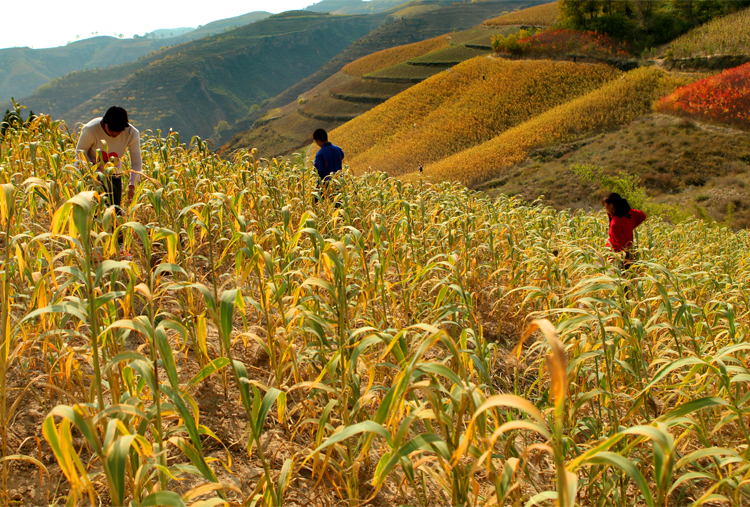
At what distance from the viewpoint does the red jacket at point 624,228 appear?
4773mm

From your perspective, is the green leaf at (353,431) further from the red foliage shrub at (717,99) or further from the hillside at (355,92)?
the hillside at (355,92)

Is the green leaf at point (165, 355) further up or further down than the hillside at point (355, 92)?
further down

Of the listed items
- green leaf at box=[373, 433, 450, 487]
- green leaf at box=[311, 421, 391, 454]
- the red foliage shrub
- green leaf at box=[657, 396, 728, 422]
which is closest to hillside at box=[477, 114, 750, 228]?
the red foliage shrub

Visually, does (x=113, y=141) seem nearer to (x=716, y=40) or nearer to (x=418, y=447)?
(x=418, y=447)

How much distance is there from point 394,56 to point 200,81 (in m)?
96.9

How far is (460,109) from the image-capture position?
34.1 m

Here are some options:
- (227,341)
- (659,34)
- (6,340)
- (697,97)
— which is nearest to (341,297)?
(227,341)

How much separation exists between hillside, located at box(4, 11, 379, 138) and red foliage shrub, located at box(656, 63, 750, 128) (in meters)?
116

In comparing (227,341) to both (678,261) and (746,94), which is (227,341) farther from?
(746,94)

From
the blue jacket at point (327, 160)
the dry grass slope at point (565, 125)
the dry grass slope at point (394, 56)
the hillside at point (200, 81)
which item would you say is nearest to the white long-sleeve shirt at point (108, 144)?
the blue jacket at point (327, 160)

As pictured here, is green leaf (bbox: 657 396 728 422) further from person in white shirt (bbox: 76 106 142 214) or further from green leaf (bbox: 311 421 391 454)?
person in white shirt (bbox: 76 106 142 214)

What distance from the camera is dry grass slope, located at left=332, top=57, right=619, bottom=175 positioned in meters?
30.1

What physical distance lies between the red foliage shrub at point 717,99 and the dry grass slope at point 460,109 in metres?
7.88

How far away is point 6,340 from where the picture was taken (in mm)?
1207
